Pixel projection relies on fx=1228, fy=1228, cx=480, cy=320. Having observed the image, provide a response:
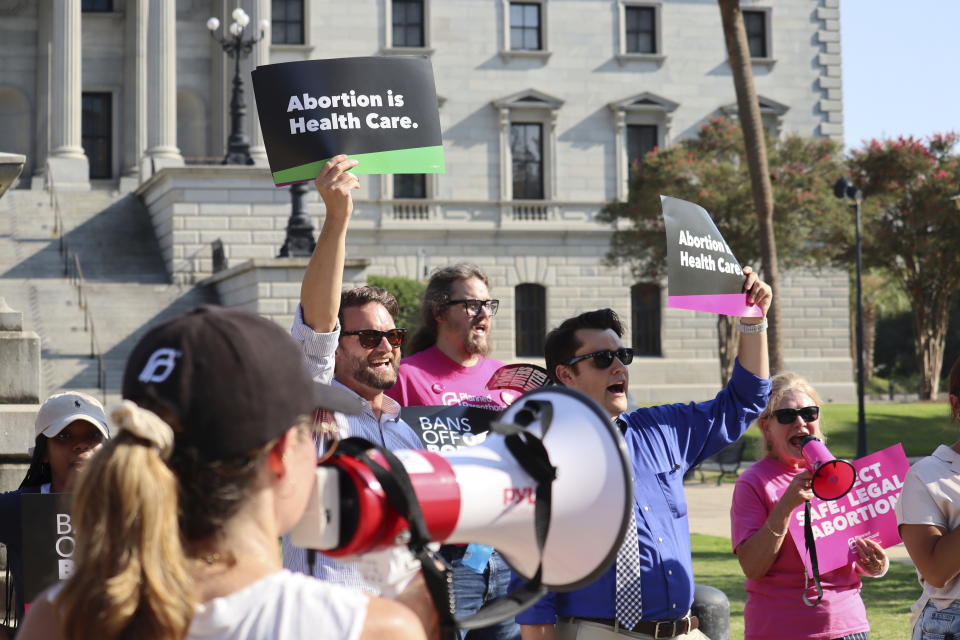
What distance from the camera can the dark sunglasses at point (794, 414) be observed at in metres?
4.92

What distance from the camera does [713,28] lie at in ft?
143

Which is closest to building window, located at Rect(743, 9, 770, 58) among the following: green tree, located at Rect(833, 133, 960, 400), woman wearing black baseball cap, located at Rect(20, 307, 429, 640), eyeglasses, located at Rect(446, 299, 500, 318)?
green tree, located at Rect(833, 133, 960, 400)

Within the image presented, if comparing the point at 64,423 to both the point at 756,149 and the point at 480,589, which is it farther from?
the point at 756,149

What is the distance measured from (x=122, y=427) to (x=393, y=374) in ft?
8.71

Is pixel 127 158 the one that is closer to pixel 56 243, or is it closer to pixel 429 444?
pixel 56 243

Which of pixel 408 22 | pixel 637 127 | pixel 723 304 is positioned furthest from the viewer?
pixel 637 127

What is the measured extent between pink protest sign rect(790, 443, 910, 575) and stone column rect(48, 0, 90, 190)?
33940mm

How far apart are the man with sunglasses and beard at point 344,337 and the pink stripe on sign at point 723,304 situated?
1086mm

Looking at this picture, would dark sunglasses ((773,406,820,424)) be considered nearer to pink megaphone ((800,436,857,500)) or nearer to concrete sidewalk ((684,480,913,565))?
pink megaphone ((800,436,857,500))

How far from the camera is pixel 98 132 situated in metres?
40.0

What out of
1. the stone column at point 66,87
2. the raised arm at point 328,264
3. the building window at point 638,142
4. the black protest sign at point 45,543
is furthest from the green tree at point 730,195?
the black protest sign at point 45,543

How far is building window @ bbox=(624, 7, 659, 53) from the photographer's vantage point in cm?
4291

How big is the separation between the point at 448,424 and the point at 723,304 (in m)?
1.15

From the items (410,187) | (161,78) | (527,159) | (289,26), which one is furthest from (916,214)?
(161,78)
